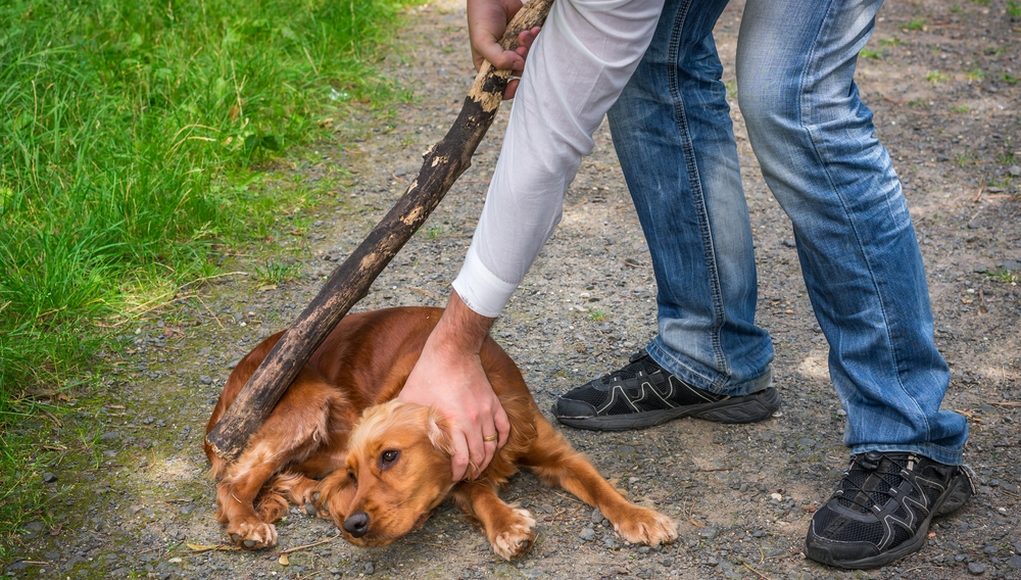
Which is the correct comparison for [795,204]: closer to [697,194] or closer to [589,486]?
[697,194]

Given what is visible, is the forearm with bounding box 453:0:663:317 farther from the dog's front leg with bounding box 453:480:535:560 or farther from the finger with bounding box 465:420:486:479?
the dog's front leg with bounding box 453:480:535:560

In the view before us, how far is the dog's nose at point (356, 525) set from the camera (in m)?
2.56

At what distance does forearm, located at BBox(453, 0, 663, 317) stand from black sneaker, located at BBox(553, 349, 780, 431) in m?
0.93

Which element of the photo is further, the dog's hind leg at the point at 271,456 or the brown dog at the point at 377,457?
the dog's hind leg at the point at 271,456

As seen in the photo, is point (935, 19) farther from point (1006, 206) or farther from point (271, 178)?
point (271, 178)

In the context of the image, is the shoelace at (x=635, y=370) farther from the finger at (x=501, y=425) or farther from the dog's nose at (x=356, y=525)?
the dog's nose at (x=356, y=525)

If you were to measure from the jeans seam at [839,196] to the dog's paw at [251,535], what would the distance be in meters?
1.70

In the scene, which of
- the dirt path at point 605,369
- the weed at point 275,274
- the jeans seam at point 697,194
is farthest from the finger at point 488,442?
the weed at point 275,274

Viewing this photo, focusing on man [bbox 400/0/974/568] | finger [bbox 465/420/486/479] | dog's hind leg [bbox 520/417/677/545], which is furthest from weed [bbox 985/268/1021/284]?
finger [bbox 465/420/486/479]

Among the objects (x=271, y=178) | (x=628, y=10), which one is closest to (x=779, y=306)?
(x=628, y=10)

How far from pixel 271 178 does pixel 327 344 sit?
2113mm

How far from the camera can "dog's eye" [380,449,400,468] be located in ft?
8.69

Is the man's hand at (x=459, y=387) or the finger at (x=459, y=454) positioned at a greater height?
the man's hand at (x=459, y=387)

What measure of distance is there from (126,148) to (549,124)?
10.3 feet
